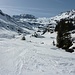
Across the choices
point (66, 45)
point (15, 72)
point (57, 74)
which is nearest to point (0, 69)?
point (15, 72)

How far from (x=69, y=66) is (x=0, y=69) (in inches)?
301

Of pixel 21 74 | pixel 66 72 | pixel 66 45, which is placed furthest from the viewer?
pixel 66 45

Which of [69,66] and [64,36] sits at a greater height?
[64,36]

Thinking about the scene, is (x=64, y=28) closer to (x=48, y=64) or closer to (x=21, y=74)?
(x=48, y=64)

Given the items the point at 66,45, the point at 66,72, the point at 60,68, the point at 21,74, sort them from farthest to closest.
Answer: the point at 66,45 → the point at 60,68 → the point at 66,72 → the point at 21,74

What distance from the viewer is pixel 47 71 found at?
15641 mm

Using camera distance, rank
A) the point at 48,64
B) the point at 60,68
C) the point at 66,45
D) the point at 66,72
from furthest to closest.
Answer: the point at 66,45 < the point at 48,64 < the point at 60,68 < the point at 66,72

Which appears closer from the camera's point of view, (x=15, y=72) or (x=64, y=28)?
(x=15, y=72)

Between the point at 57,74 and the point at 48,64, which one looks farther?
the point at 48,64

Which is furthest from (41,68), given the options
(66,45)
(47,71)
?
(66,45)

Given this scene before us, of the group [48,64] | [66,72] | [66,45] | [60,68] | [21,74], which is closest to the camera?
[21,74]

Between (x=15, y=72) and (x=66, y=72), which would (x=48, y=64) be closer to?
(x=66, y=72)

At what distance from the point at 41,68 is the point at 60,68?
6.72 feet

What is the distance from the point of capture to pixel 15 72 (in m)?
15.0
